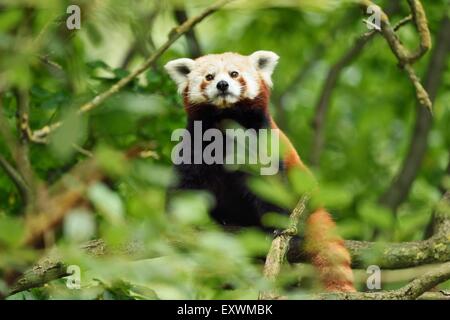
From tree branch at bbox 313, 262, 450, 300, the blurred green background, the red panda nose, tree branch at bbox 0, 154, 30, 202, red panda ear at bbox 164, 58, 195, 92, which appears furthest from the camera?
red panda ear at bbox 164, 58, 195, 92

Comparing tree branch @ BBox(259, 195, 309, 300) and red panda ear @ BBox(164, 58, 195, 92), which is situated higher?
red panda ear @ BBox(164, 58, 195, 92)

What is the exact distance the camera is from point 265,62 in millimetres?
6434

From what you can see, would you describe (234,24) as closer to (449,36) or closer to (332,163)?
(332,163)

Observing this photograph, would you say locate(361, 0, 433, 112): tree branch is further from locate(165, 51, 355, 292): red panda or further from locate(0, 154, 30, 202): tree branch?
locate(0, 154, 30, 202): tree branch

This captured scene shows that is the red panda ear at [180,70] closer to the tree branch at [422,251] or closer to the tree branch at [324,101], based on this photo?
the tree branch at [324,101]

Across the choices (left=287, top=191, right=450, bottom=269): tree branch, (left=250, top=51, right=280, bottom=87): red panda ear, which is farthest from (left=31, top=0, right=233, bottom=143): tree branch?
(left=287, top=191, right=450, bottom=269): tree branch

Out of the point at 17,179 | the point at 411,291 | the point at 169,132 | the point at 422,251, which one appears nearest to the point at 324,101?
the point at 169,132

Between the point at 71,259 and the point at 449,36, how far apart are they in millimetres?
6384

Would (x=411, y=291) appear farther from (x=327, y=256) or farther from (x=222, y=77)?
(x=222, y=77)

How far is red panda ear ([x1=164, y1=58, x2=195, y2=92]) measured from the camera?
248 inches

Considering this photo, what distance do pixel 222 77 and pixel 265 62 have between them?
576 mm

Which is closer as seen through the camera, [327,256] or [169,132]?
[327,256]

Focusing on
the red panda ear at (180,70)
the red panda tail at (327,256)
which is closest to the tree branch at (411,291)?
the red panda tail at (327,256)

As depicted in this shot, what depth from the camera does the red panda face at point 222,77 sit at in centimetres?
599
